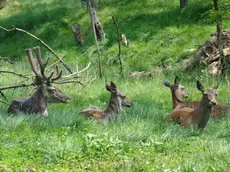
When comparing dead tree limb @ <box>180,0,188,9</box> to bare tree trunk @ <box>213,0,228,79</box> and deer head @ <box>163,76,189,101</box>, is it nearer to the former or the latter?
bare tree trunk @ <box>213,0,228,79</box>

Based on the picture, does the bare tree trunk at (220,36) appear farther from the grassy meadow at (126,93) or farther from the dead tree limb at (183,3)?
the dead tree limb at (183,3)

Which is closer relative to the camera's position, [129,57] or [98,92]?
[98,92]

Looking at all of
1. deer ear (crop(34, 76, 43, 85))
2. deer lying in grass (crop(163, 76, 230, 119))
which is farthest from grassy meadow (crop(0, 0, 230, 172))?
deer ear (crop(34, 76, 43, 85))

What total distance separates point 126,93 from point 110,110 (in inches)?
141

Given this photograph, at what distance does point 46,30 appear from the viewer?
25562mm

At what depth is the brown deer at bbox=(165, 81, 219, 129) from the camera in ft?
30.3

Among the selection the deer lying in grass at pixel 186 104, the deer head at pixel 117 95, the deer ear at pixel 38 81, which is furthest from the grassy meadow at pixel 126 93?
the deer ear at pixel 38 81

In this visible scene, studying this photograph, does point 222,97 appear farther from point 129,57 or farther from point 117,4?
point 117,4

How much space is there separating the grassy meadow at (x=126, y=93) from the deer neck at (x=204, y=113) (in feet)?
0.54

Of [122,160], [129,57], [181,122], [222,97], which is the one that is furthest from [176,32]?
[122,160]

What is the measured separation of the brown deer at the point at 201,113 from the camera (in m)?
9.24

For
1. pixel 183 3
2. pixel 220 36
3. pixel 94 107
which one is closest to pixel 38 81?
pixel 94 107

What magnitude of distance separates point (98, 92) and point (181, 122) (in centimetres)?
455

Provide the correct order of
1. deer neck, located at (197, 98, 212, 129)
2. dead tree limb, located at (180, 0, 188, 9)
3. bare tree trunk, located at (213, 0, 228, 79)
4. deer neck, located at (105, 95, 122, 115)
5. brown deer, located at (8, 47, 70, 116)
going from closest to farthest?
1. deer neck, located at (197, 98, 212, 129)
2. deer neck, located at (105, 95, 122, 115)
3. brown deer, located at (8, 47, 70, 116)
4. bare tree trunk, located at (213, 0, 228, 79)
5. dead tree limb, located at (180, 0, 188, 9)
